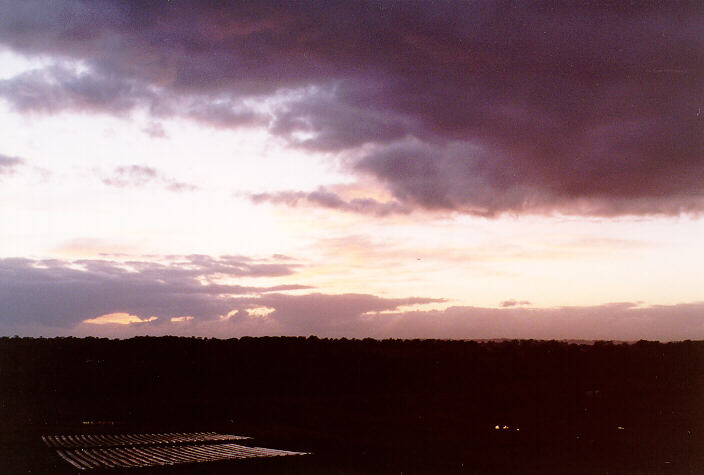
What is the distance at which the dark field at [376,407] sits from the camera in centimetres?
2503

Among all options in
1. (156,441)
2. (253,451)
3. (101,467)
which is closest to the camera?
(101,467)

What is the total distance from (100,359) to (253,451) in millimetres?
61965

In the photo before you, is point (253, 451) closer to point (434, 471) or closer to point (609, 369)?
point (434, 471)

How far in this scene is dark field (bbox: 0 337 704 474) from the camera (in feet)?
82.1

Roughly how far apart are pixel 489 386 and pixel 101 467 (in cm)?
4290

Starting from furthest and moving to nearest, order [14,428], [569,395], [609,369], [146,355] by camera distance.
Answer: [146,355] → [609,369] → [569,395] → [14,428]

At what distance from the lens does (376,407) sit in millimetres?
43969

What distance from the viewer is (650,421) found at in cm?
3731

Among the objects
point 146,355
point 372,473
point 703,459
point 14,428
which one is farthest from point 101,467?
point 146,355

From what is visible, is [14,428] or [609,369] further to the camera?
[609,369]

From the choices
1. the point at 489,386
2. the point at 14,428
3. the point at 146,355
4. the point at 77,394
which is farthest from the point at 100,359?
the point at 14,428

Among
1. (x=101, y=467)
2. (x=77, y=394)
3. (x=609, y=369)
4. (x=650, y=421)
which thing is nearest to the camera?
(x=101, y=467)

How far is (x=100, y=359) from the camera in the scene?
81688mm

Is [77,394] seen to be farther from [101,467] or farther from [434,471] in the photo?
[434,471]
